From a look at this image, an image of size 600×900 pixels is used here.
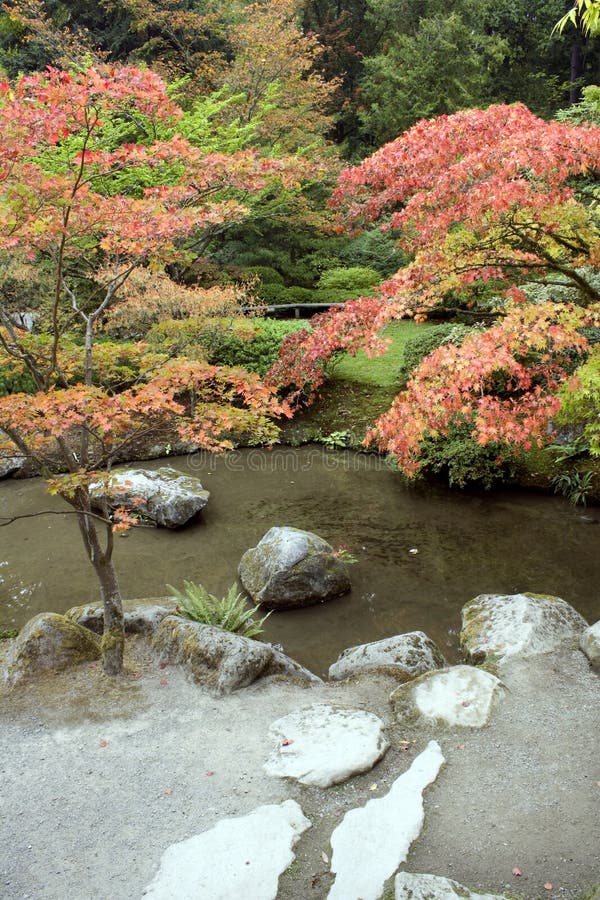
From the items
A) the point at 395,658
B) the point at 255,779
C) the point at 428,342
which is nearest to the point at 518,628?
the point at 395,658

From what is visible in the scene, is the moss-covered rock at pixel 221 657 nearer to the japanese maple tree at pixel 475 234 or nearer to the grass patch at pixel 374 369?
the japanese maple tree at pixel 475 234

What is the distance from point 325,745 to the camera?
4.14 m

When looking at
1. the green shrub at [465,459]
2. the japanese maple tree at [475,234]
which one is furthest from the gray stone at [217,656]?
the green shrub at [465,459]

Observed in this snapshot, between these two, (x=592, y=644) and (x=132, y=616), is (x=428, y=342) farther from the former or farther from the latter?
(x=132, y=616)

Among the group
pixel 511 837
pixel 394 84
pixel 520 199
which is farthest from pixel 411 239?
pixel 394 84

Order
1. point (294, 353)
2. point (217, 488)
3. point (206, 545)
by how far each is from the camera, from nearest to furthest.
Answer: point (294, 353), point (206, 545), point (217, 488)

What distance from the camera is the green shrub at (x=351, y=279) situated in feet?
59.1

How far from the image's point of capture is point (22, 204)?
4.28m

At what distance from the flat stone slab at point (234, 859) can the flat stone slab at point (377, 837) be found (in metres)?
0.27

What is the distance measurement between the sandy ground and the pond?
1.53 metres

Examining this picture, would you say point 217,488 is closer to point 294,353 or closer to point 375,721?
point 294,353

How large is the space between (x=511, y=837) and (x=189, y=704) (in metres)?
2.47

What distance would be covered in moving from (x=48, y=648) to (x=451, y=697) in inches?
134

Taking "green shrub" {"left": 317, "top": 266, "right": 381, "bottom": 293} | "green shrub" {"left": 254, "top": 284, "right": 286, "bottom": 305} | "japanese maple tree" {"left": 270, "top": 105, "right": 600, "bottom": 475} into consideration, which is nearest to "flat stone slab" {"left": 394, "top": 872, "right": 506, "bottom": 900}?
"japanese maple tree" {"left": 270, "top": 105, "right": 600, "bottom": 475}
